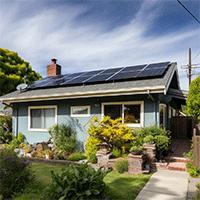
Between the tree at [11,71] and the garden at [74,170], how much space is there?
45.3 ft

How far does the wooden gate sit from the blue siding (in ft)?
18.7

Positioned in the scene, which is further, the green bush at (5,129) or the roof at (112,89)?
the green bush at (5,129)

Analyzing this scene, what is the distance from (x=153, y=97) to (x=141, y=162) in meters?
2.84

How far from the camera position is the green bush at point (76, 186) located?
3.28 metres

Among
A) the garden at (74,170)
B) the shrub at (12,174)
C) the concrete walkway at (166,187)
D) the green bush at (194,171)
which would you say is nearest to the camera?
the garden at (74,170)

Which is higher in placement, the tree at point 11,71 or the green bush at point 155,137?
the tree at point 11,71

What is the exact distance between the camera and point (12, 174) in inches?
158

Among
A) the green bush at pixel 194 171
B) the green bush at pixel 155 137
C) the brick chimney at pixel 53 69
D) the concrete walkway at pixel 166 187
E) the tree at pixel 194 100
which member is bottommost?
the concrete walkway at pixel 166 187

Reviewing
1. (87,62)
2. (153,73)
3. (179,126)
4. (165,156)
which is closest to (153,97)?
(153,73)

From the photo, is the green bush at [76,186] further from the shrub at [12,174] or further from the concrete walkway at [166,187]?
the concrete walkway at [166,187]

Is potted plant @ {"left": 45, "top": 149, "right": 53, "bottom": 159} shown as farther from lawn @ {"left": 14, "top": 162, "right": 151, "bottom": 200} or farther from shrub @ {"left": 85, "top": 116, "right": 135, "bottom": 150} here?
shrub @ {"left": 85, "top": 116, "right": 135, "bottom": 150}

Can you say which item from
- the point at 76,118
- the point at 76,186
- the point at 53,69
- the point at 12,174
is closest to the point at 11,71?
the point at 53,69

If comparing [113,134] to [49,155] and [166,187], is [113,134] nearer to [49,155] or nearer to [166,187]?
[166,187]

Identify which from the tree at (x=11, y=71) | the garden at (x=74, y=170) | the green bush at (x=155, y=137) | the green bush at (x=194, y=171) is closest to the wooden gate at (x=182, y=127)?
the green bush at (x=155, y=137)
